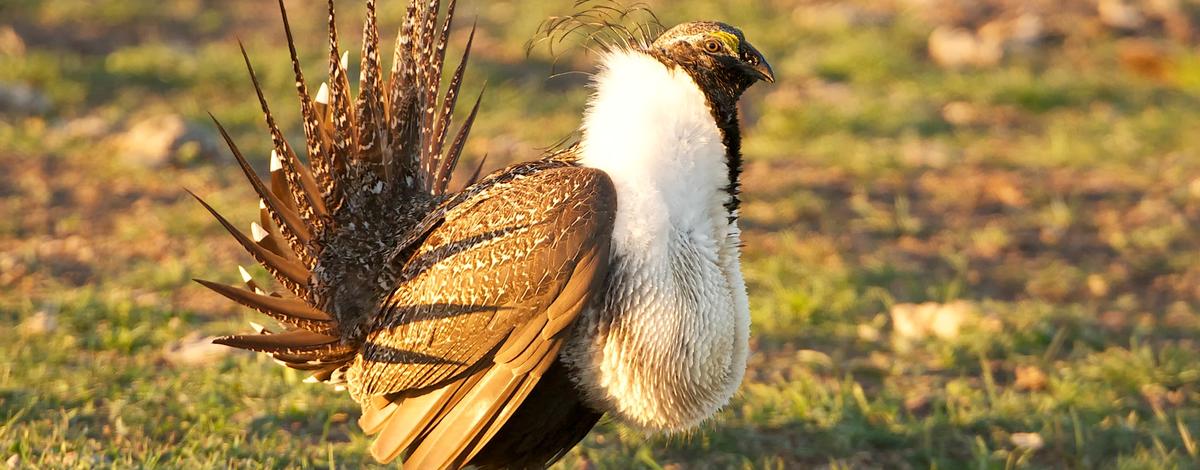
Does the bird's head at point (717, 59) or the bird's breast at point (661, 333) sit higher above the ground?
the bird's head at point (717, 59)

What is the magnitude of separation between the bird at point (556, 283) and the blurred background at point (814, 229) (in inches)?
20.8

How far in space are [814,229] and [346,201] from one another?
2.83 meters

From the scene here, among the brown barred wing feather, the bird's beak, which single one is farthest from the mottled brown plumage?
the bird's beak

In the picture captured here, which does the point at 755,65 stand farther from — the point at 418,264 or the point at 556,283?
the point at 418,264

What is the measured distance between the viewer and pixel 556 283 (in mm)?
2658

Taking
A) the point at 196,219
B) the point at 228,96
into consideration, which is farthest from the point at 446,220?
the point at 228,96

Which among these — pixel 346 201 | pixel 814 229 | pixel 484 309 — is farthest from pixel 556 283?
pixel 814 229

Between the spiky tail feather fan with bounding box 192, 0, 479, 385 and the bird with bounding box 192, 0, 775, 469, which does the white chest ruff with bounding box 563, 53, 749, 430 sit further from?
the spiky tail feather fan with bounding box 192, 0, 479, 385

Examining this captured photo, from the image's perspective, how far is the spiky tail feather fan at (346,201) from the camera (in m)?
3.06

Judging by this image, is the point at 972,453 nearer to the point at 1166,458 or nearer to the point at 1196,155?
the point at 1166,458

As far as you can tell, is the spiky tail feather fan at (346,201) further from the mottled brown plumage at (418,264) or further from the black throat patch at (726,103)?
the black throat patch at (726,103)

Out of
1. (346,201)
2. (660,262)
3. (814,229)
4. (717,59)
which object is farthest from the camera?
(814,229)

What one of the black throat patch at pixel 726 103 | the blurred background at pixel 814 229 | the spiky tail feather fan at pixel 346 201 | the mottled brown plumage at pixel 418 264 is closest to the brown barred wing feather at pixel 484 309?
the mottled brown plumage at pixel 418 264

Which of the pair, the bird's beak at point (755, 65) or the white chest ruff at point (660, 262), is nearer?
the white chest ruff at point (660, 262)
